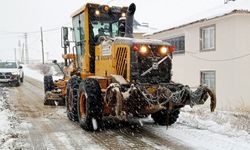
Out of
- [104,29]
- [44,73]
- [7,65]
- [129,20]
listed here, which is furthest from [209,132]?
[44,73]

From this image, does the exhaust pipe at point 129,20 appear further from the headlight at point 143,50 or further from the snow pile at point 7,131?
the snow pile at point 7,131

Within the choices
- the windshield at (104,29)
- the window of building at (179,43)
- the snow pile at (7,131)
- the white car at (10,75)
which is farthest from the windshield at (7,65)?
the windshield at (104,29)

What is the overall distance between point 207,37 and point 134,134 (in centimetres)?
1328

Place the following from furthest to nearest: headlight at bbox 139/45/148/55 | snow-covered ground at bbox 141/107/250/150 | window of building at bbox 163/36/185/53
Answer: window of building at bbox 163/36/185/53, headlight at bbox 139/45/148/55, snow-covered ground at bbox 141/107/250/150

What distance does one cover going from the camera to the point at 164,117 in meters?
9.50

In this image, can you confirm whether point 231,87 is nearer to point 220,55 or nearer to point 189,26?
point 220,55

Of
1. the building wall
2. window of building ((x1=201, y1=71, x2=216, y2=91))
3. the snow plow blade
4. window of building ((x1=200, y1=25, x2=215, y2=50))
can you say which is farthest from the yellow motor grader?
window of building ((x1=201, y1=71, x2=216, y2=91))

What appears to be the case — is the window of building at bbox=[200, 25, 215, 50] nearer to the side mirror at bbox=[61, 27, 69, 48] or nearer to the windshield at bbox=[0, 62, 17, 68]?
the side mirror at bbox=[61, 27, 69, 48]

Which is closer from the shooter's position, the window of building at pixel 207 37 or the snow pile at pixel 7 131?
the snow pile at pixel 7 131

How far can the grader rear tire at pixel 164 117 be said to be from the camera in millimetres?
9242

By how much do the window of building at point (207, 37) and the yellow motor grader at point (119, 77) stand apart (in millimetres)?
10416

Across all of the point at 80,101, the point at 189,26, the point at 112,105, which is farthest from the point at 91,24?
the point at 189,26

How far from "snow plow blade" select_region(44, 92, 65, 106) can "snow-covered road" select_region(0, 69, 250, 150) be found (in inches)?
116

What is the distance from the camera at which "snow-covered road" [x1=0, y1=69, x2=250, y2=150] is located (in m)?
7.20
